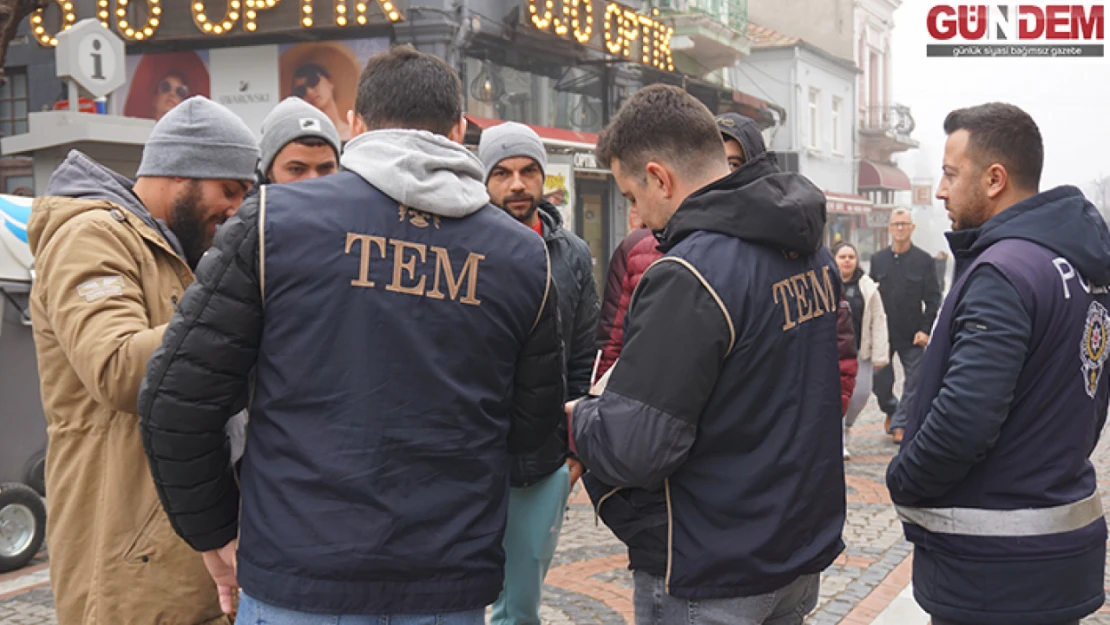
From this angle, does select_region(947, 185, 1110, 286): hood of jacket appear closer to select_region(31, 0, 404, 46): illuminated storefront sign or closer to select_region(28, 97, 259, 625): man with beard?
select_region(28, 97, 259, 625): man with beard

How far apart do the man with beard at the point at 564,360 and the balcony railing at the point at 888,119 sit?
3396 centimetres

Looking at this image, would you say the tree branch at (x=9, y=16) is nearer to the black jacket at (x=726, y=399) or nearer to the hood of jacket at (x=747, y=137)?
the hood of jacket at (x=747, y=137)

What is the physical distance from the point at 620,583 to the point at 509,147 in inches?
101

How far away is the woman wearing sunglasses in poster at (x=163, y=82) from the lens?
16.1 meters

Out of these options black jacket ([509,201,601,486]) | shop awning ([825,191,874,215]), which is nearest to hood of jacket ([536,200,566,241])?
black jacket ([509,201,601,486])

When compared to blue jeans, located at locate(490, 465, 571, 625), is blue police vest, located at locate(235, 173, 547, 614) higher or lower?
higher

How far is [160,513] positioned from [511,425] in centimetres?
84

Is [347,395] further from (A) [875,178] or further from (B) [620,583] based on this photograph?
(A) [875,178]

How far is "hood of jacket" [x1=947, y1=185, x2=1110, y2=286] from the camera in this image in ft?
9.77

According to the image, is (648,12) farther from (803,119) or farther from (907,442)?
(907,442)

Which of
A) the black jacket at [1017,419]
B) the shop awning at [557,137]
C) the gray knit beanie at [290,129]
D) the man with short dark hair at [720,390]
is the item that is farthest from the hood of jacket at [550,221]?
the shop awning at [557,137]

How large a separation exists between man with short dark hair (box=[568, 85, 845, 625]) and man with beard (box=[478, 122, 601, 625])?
0.78 metres

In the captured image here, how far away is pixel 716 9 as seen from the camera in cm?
2439

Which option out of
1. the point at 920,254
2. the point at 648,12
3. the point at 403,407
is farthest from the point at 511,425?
the point at 648,12
